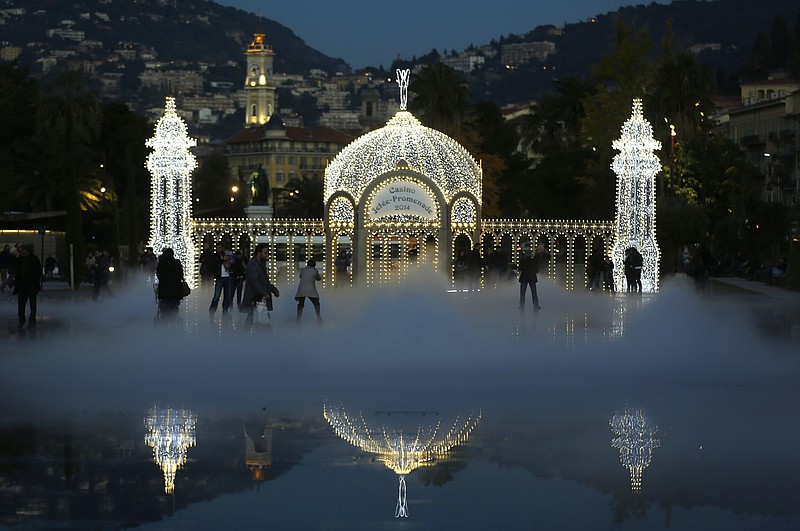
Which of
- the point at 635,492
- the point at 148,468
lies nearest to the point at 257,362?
the point at 148,468

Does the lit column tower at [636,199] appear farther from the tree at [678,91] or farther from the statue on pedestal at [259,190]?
the tree at [678,91]

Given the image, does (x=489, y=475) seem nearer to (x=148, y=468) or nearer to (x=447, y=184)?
(x=148, y=468)

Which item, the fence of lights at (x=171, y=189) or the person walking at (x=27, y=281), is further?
the fence of lights at (x=171, y=189)

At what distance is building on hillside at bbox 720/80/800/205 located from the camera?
96.2m

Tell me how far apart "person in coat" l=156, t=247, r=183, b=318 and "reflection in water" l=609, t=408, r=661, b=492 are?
12.2 meters

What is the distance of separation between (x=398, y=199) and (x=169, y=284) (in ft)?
66.4

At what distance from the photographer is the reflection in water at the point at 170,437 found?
11.6 metres

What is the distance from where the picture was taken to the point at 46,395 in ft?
52.4

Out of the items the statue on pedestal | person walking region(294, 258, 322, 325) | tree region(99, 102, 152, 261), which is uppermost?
tree region(99, 102, 152, 261)

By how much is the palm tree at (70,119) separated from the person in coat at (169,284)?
44.6 metres

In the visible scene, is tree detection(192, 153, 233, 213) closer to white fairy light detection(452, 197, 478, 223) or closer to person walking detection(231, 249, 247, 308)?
white fairy light detection(452, 197, 478, 223)

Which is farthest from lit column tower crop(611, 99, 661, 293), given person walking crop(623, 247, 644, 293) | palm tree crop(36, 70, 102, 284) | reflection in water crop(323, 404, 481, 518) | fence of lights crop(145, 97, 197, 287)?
palm tree crop(36, 70, 102, 284)

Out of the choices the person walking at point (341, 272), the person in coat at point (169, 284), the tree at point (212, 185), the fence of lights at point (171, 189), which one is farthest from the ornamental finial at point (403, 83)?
the tree at point (212, 185)

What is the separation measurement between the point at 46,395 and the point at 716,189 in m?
→ 58.0
